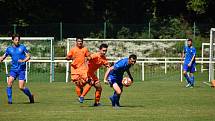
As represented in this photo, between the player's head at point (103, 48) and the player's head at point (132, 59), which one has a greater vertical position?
the player's head at point (103, 48)

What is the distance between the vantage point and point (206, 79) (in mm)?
39469

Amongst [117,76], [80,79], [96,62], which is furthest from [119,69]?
[80,79]

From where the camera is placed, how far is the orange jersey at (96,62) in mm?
21312

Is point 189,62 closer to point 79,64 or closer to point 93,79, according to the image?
point 79,64

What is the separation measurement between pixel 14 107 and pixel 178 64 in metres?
20.7

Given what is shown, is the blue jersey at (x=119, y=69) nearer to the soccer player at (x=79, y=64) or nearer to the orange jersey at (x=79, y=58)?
the soccer player at (x=79, y=64)

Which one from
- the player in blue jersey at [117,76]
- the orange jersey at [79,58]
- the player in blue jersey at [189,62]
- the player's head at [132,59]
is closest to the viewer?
the player's head at [132,59]

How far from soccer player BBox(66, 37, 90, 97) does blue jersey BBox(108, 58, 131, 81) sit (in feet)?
6.68

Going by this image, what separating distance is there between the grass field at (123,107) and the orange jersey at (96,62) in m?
1.02

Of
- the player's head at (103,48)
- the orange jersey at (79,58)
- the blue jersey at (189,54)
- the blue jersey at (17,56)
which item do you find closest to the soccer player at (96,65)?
the player's head at (103,48)

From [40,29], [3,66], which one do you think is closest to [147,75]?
[3,66]

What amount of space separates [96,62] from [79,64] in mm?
1814

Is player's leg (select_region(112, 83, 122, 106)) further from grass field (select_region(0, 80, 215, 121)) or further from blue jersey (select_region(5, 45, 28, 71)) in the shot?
blue jersey (select_region(5, 45, 28, 71))


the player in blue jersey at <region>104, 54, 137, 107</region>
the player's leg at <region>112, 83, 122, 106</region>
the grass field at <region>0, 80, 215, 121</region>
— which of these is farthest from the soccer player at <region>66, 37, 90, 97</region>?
the player's leg at <region>112, 83, 122, 106</region>
